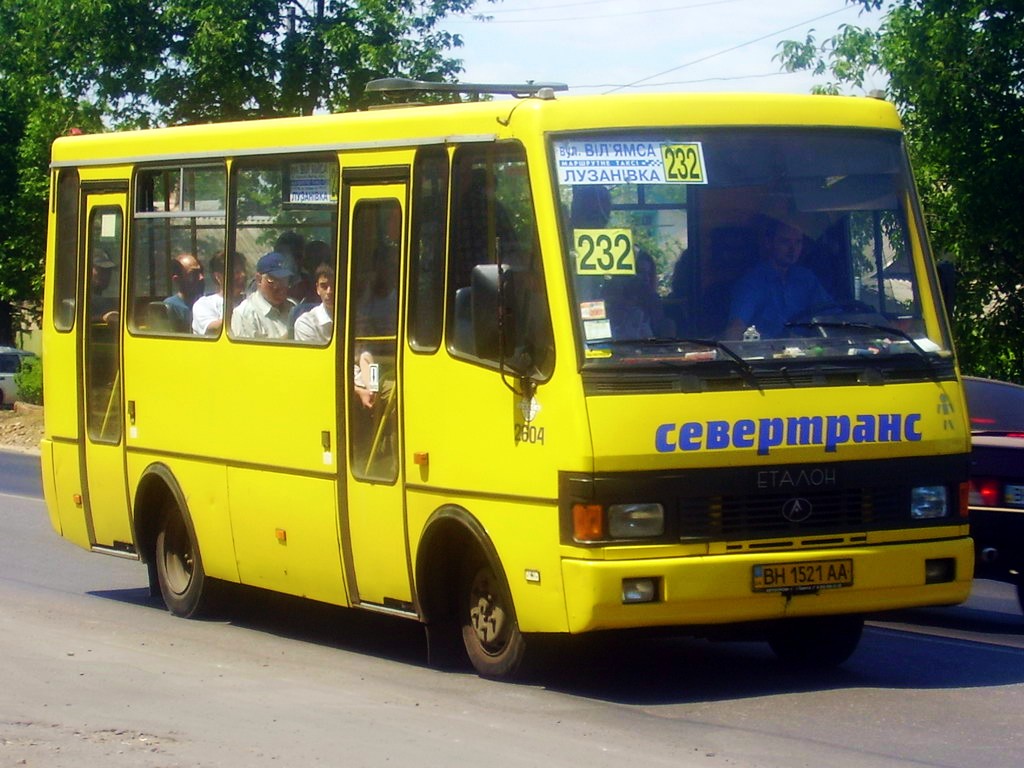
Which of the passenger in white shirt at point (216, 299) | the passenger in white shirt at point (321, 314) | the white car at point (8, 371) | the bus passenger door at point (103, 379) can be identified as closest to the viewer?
the passenger in white shirt at point (321, 314)

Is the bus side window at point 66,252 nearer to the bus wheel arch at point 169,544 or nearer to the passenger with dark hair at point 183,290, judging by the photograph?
the passenger with dark hair at point 183,290

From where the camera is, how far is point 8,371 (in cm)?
4772

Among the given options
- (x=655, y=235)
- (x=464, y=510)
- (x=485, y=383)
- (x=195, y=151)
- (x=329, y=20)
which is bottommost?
(x=464, y=510)

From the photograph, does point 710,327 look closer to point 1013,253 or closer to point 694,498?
point 694,498

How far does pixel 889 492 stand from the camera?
891 cm

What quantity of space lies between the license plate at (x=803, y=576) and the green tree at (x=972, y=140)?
13.7 m

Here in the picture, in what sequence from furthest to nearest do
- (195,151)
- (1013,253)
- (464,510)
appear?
(1013,253)
(195,151)
(464,510)

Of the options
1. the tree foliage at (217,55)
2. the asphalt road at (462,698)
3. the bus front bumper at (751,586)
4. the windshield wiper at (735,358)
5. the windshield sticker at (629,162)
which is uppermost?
the tree foliage at (217,55)

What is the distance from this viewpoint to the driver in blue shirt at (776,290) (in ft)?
28.8

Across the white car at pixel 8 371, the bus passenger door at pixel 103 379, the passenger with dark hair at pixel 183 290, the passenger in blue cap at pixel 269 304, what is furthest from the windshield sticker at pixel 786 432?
the white car at pixel 8 371

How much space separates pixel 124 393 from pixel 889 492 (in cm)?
567

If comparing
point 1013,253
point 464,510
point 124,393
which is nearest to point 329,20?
point 1013,253

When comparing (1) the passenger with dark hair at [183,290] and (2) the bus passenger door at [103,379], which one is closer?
(1) the passenger with dark hair at [183,290]

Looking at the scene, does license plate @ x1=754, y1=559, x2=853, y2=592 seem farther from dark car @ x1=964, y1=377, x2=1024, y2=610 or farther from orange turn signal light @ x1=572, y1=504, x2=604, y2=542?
dark car @ x1=964, y1=377, x2=1024, y2=610
